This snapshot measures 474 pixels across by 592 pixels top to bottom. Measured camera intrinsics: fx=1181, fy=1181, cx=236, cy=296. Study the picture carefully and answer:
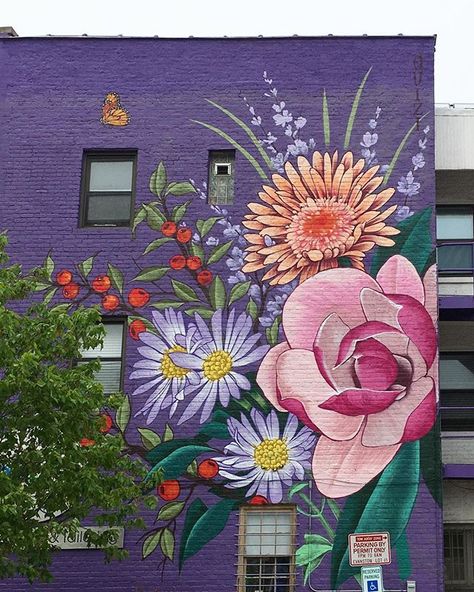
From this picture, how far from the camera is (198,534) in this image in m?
18.5

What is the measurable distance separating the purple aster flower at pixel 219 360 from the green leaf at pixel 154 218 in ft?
6.00

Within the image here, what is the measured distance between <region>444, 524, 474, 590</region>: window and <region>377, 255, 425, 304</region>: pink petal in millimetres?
3865

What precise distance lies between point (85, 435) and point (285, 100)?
773 cm

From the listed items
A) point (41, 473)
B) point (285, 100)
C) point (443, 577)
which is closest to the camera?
point (41, 473)

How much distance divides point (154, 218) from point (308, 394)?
4.07 m

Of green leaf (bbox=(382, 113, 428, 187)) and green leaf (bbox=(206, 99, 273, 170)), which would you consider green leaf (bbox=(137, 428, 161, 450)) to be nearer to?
green leaf (bbox=(206, 99, 273, 170))

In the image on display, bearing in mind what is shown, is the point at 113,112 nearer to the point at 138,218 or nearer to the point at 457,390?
the point at 138,218

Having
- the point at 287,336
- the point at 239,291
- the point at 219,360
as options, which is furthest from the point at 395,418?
the point at 239,291

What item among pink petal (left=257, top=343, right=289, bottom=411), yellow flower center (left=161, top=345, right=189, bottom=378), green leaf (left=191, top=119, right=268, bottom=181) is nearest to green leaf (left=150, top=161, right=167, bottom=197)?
green leaf (left=191, top=119, right=268, bottom=181)

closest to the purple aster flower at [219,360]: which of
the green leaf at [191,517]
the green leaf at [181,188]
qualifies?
the green leaf at [191,517]

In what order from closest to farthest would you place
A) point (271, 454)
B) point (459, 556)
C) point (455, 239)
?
1. point (271, 454)
2. point (459, 556)
3. point (455, 239)

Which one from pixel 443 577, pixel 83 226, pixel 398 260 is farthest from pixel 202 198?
pixel 443 577

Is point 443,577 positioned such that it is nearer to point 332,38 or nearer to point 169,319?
point 169,319

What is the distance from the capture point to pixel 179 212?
2025 centimetres
